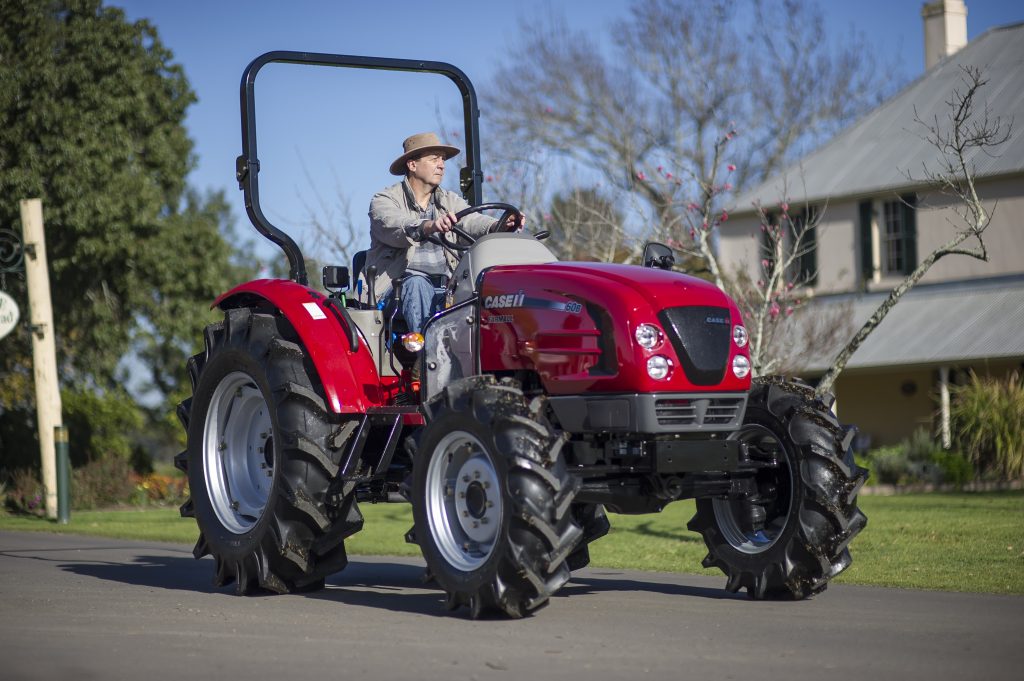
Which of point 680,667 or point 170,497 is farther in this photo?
point 170,497

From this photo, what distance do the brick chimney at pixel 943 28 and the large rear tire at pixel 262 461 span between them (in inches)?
1086

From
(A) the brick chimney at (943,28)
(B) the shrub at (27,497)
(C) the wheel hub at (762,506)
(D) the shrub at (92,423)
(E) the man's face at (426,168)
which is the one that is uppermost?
(A) the brick chimney at (943,28)

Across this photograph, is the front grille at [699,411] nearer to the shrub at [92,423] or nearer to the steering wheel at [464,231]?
the steering wheel at [464,231]

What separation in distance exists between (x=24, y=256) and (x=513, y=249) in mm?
13332

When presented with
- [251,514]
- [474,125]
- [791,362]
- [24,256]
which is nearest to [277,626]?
[251,514]

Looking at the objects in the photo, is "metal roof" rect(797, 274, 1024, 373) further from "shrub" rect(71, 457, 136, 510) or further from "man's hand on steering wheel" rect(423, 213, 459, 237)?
"man's hand on steering wheel" rect(423, 213, 459, 237)

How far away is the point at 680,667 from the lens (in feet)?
19.0

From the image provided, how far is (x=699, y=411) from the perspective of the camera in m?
7.62

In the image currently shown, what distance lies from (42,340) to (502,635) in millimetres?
15010

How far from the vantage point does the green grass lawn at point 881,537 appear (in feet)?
32.6

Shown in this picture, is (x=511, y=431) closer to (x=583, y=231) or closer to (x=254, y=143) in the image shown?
(x=254, y=143)

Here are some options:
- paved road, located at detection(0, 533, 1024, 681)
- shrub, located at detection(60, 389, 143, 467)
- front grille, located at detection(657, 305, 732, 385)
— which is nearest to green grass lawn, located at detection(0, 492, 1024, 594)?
paved road, located at detection(0, 533, 1024, 681)

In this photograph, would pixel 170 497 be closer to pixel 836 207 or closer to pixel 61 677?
pixel 836 207

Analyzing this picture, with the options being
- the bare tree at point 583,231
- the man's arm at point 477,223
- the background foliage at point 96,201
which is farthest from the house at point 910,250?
the man's arm at point 477,223
